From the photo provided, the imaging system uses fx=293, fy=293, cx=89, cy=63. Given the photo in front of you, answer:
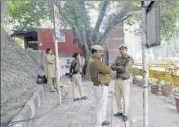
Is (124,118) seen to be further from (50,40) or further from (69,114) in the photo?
(50,40)

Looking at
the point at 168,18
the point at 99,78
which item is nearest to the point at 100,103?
the point at 99,78

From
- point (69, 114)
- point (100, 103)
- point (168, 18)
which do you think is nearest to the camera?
point (100, 103)

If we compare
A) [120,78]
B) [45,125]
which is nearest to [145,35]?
[120,78]

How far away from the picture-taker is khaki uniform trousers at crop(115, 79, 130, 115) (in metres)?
6.43

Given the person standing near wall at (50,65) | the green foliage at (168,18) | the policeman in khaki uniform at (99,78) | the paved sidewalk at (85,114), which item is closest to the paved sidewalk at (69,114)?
the paved sidewalk at (85,114)

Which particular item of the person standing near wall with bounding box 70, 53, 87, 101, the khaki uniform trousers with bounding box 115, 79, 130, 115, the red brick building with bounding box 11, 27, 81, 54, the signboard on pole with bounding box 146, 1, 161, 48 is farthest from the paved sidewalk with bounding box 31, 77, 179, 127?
the red brick building with bounding box 11, 27, 81, 54

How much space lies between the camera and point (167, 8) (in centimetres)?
1507

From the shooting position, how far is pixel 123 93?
6.45 meters

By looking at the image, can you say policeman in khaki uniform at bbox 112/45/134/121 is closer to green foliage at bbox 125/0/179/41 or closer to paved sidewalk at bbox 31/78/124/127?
paved sidewalk at bbox 31/78/124/127

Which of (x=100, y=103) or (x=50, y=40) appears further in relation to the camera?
(x=50, y=40)

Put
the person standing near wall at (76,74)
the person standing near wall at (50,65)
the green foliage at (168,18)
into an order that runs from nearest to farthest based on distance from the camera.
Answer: the person standing near wall at (76,74) < the person standing near wall at (50,65) < the green foliage at (168,18)

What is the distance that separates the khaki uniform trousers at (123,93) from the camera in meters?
6.43

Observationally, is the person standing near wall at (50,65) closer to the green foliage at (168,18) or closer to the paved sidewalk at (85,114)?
the paved sidewalk at (85,114)

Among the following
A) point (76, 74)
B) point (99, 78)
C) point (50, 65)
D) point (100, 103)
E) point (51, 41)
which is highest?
point (51, 41)
